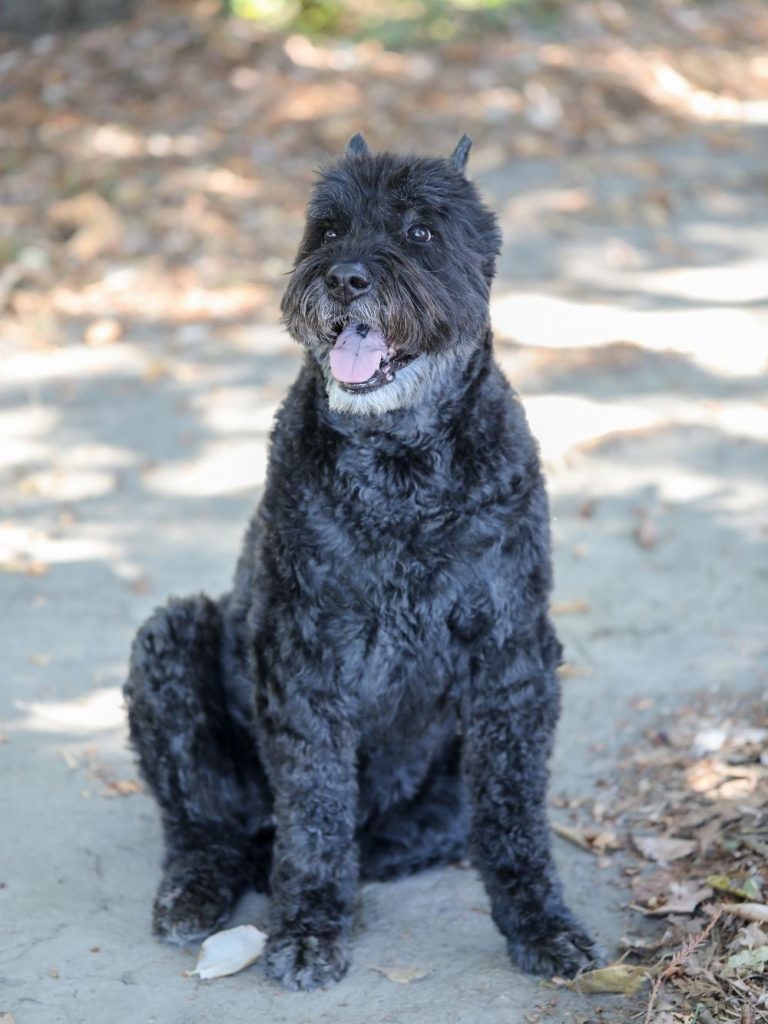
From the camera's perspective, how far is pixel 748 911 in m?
3.61

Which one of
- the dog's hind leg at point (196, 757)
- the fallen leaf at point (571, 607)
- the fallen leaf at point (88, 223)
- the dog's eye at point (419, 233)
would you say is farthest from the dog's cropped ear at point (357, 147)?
the fallen leaf at point (88, 223)

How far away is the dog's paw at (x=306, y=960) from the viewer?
370 cm

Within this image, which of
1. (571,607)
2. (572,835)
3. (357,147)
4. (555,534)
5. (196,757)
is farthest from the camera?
(555,534)

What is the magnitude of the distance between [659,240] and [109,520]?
4.26 metres

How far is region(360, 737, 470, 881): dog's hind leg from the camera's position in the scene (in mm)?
4289

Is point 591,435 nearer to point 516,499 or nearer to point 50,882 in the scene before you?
point 516,499

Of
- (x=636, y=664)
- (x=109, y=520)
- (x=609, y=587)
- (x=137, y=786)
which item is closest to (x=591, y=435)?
(x=609, y=587)

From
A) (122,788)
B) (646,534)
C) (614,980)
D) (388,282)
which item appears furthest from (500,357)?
(614,980)

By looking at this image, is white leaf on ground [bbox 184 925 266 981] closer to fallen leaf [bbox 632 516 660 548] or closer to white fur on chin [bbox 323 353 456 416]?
white fur on chin [bbox 323 353 456 416]

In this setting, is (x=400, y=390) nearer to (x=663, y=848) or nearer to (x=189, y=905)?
(x=189, y=905)

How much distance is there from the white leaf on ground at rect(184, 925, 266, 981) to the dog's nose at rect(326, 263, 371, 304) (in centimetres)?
177

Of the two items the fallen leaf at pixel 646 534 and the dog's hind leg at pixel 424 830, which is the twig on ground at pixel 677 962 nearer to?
the dog's hind leg at pixel 424 830

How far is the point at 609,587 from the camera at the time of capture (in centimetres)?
594

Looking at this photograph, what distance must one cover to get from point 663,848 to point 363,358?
1.82 metres
